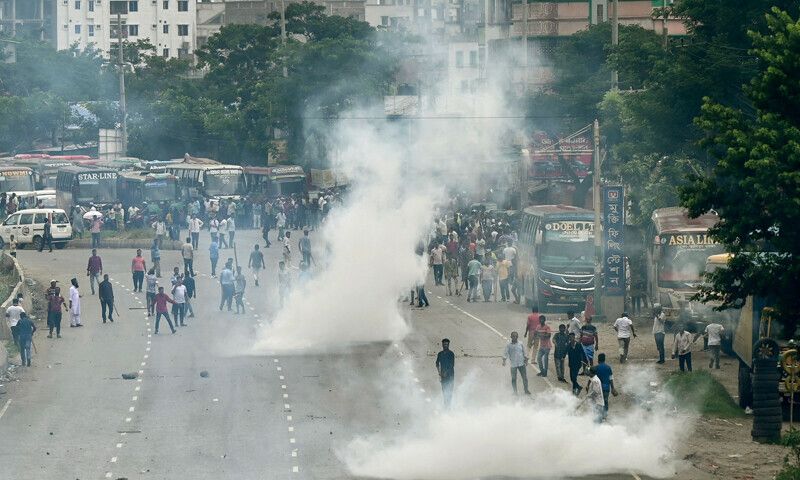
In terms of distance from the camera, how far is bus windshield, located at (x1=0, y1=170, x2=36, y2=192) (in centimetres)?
8019

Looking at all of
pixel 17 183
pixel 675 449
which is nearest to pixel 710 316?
pixel 675 449

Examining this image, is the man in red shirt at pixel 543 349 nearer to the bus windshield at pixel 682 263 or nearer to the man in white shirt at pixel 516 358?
the man in white shirt at pixel 516 358

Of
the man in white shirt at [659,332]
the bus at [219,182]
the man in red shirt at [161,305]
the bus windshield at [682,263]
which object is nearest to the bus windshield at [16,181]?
the bus at [219,182]

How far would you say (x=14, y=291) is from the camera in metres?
42.5

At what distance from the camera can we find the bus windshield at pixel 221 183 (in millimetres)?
78812

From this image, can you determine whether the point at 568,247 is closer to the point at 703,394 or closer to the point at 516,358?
the point at 516,358

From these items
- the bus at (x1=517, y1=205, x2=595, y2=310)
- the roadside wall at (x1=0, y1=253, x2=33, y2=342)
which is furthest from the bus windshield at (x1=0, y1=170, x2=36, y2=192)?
the bus at (x1=517, y1=205, x2=595, y2=310)

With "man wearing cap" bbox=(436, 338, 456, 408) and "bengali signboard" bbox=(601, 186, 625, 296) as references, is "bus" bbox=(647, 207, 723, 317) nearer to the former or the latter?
"bengali signboard" bbox=(601, 186, 625, 296)

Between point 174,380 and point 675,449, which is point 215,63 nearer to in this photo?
point 174,380

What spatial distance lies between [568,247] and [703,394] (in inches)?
535

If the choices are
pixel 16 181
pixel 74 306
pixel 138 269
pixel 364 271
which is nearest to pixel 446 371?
pixel 364 271

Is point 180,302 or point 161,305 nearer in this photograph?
point 161,305

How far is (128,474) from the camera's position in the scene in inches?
945

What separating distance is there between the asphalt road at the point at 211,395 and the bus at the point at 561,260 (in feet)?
3.99
